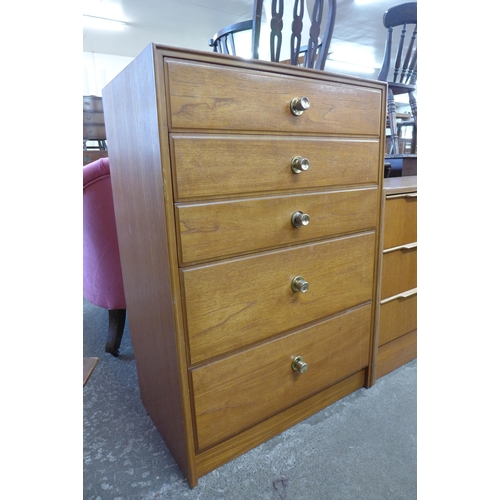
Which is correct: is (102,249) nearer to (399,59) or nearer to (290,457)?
(290,457)

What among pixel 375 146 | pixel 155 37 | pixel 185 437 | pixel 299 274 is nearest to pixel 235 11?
pixel 155 37

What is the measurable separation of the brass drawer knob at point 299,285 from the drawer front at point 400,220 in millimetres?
371

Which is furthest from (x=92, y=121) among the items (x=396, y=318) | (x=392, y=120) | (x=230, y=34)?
(x=396, y=318)

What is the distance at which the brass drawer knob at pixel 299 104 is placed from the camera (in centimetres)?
77

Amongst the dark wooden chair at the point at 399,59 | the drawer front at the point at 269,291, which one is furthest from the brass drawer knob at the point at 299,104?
the dark wooden chair at the point at 399,59

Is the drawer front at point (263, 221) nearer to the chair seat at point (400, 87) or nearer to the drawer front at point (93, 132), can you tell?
the chair seat at point (400, 87)

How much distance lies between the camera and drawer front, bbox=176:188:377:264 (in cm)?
70

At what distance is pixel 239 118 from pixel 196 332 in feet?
1.50

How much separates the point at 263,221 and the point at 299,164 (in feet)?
0.52

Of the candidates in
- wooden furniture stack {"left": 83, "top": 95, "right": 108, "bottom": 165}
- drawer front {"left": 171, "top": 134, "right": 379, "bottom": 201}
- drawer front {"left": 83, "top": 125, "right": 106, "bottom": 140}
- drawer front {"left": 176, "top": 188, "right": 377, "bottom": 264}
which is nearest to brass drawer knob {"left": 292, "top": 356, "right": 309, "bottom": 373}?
drawer front {"left": 176, "top": 188, "right": 377, "bottom": 264}

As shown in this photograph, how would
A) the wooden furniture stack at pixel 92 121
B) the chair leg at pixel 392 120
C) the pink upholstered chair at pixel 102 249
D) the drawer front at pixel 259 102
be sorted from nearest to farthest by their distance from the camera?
the drawer front at pixel 259 102 < the pink upholstered chair at pixel 102 249 < the chair leg at pixel 392 120 < the wooden furniture stack at pixel 92 121

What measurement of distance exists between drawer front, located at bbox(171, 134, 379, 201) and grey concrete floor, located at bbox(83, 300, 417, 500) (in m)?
0.69
